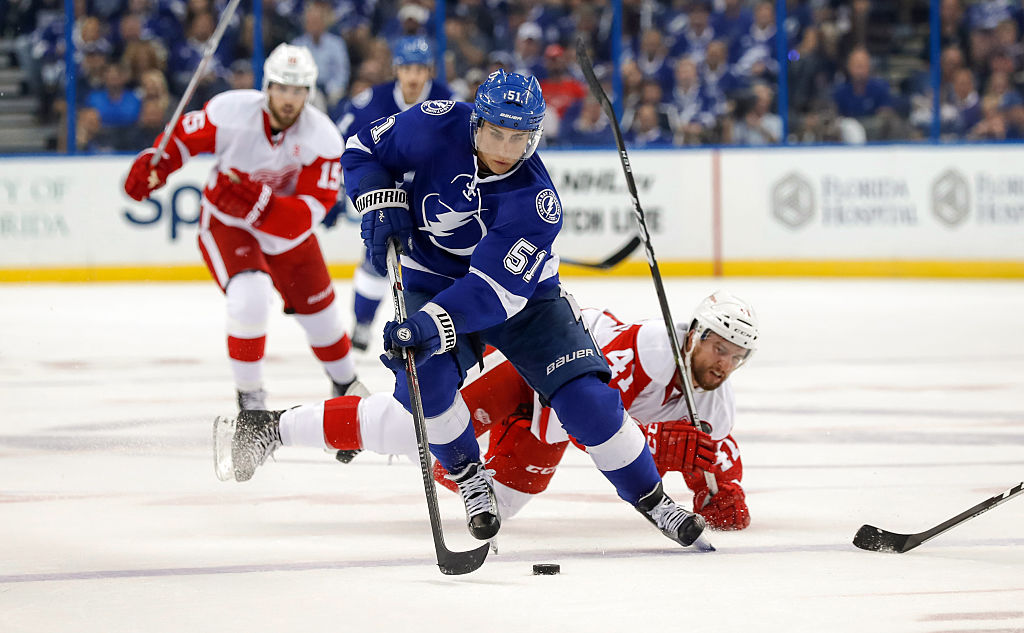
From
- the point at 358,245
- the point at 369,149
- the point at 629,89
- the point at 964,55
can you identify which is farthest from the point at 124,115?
the point at 369,149

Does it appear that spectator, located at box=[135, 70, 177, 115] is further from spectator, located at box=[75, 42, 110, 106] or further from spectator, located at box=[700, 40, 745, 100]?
spectator, located at box=[700, 40, 745, 100]

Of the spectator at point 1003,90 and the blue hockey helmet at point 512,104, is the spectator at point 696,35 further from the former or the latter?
the blue hockey helmet at point 512,104

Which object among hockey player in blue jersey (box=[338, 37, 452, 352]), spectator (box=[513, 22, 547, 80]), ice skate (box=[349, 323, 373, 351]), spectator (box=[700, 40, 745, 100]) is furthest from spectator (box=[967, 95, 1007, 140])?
ice skate (box=[349, 323, 373, 351])

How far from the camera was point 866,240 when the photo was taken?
10.0 m

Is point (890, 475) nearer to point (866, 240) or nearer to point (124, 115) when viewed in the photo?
point (866, 240)

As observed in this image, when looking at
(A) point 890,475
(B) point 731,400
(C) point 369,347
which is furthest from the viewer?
(C) point 369,347

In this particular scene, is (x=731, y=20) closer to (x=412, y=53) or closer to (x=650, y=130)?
(x=650, y=130)

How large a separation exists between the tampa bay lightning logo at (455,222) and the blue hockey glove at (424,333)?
0.28 meters

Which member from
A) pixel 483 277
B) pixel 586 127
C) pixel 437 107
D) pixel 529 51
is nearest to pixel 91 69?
pixel 529 51

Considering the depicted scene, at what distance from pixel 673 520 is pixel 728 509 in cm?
28

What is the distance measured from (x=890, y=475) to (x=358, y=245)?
269 inches

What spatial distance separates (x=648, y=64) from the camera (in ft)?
34.5

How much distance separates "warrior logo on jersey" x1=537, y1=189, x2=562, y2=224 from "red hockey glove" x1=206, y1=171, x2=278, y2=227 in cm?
200

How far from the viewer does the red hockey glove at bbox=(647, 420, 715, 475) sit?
10.9 feet
